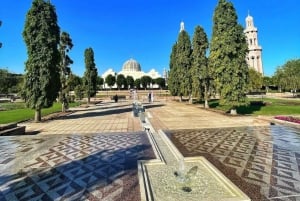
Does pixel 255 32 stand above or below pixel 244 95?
above

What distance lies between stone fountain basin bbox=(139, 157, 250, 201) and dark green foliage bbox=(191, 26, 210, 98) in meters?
20.5

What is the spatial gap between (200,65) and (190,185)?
22.7m

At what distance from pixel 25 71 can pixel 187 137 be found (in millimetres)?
12207

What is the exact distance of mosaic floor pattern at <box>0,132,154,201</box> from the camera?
14.3 ft

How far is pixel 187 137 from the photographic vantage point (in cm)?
966

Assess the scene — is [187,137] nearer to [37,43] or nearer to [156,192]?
[156,192]

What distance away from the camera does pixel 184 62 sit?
32.2m

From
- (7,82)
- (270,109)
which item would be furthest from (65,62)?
(7,82)

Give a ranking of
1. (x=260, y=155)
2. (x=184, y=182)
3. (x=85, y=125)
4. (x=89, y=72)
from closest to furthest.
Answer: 1. (x=184, y=182)
2. (x=260, y=155)
3. (x=85, y=125)
4. (x=89, y=72)

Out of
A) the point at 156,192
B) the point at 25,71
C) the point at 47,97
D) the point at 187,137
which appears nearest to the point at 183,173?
the point at 156,192

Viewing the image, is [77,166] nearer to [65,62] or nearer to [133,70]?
[65,62]

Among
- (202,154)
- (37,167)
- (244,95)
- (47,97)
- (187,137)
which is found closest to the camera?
(37,167)

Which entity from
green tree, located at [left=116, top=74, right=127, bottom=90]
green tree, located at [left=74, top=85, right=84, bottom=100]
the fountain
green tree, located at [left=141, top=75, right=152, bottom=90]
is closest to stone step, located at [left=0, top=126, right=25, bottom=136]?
the fountain

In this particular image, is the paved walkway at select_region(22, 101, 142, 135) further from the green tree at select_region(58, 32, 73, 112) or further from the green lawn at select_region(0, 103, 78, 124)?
the green tree at select_region(58, 32, 73, 112)
